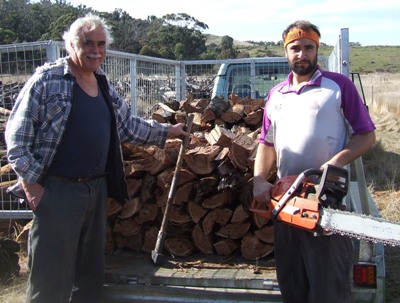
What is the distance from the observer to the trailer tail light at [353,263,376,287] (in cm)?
338

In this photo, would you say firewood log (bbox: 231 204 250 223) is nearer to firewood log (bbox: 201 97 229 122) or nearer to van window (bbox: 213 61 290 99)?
firewood log (bbox: 201 97 229 122)

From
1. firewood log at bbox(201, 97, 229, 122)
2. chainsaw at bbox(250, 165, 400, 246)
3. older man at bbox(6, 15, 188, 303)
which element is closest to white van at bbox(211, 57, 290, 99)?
firewood log at bbox(201, 97, 229, 122)

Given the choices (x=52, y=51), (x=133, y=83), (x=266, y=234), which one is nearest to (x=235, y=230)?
(x=266, y=234)

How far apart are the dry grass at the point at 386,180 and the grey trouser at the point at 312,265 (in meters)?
1.60

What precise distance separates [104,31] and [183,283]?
1.75 meters

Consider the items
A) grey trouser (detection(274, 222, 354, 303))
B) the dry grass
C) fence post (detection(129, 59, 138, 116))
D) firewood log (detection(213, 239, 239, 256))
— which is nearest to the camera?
grey trouser (detection(274, 222, 354, 303))

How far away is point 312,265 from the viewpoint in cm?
289

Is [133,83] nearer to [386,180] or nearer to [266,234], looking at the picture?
[266,234]

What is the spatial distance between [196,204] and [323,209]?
1.61 metres

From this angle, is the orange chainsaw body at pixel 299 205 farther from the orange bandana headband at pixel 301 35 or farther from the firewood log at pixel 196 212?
the firewood log at pixel 196 212

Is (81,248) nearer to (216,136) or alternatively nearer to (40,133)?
A: (40,133)

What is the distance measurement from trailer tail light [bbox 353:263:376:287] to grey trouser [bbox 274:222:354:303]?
49 cm

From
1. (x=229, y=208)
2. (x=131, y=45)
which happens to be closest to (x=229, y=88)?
(x=229, y=208)

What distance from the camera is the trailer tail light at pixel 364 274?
3.38 metres
